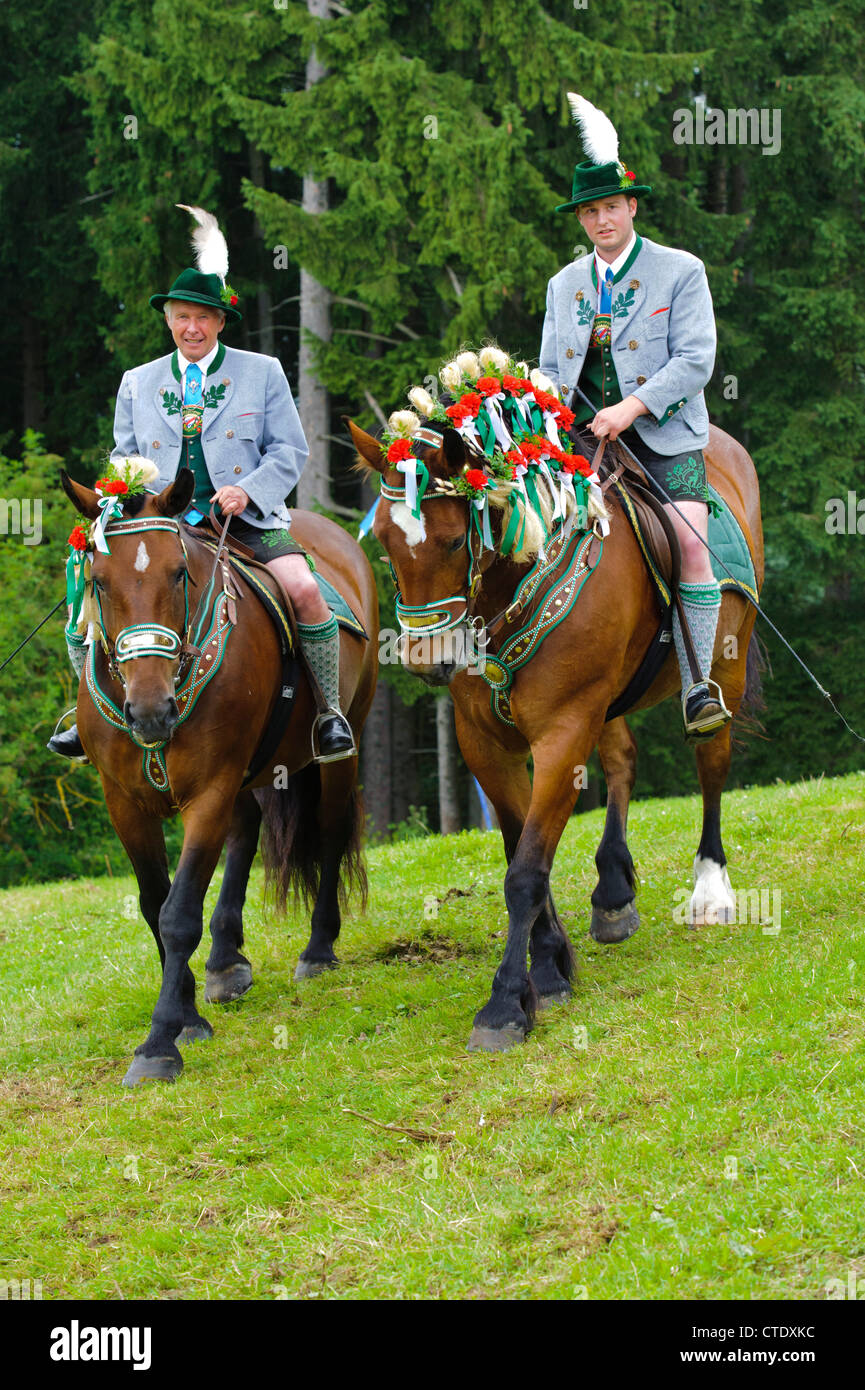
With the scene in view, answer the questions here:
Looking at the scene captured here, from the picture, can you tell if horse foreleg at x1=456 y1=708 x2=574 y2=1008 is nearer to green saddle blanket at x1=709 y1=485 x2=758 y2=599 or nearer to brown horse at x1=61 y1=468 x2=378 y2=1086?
brown horse at x1=61 y1=468 x2=378 y2=1086

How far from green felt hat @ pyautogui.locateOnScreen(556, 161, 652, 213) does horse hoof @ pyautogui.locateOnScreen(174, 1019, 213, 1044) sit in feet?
12.8

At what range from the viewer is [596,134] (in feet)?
21.5

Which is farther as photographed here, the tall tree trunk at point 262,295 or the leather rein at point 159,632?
the tall tree trunk at point 262,295

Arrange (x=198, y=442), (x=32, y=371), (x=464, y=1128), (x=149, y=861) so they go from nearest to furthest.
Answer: (x=464, y=1128) → (x=149, y=861) → (x=198, y=442) → (x=32, y=371)

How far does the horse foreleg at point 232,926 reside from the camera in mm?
7305

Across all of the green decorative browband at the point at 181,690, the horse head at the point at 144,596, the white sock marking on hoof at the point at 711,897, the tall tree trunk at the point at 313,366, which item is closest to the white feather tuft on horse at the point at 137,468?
the horse head at the point at 144,596

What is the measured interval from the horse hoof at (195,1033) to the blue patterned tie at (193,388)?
283 centimetres

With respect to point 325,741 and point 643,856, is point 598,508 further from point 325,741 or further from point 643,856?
point 643,856

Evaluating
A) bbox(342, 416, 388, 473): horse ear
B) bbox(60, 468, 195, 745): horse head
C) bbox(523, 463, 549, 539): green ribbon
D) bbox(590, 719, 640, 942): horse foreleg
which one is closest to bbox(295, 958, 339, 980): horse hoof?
bbox(590, 719, 640, 942): horse foreleg

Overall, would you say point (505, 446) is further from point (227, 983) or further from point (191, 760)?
point (227, 983)

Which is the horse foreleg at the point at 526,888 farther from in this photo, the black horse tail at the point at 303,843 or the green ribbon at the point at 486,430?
the black horse tail at the point at 303,843

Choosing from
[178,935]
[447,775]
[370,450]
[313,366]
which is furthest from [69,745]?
[313,366]

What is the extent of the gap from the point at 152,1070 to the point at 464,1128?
1586 mm

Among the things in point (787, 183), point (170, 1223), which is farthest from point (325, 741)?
point (787, 183)
